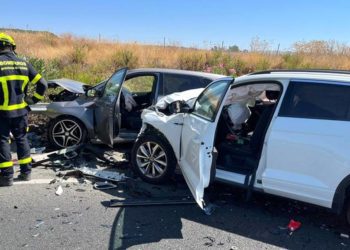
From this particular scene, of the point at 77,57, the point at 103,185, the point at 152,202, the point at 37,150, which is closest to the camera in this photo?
the point at 152,202

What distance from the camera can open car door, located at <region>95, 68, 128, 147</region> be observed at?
247 inches

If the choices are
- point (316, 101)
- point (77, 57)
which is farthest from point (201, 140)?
point (77, 57)

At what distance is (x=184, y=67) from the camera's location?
58.8 ft

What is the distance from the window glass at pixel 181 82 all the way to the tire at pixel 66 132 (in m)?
1.63

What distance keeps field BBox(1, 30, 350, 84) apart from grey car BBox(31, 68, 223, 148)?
7384mm

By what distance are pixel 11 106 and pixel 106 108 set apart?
4.90 ft

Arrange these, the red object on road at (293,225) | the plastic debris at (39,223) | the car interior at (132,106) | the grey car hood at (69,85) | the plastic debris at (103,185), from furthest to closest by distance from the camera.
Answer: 1. the grey car hood at (69,85)
2. the car interior at (132,106)
3. the plastic debris at (103,185)
4. the red object on road at (293,225)
5. the plastic debris at (39,223)

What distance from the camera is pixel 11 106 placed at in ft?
17.8

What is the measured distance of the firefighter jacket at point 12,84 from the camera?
536cm

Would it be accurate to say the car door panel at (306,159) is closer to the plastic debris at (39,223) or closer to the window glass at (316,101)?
the window glass at (316,101)

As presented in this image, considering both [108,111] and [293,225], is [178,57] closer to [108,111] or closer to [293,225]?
[108,111]

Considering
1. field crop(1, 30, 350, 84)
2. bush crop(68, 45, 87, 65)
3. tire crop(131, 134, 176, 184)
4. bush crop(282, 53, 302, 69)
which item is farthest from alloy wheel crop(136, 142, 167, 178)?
bush crop(282, 53, 302, 69)

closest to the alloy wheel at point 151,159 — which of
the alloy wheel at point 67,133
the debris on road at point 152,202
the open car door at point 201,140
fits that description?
the open car door at point 201,140

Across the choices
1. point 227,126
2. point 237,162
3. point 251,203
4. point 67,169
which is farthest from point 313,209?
point 67,169
